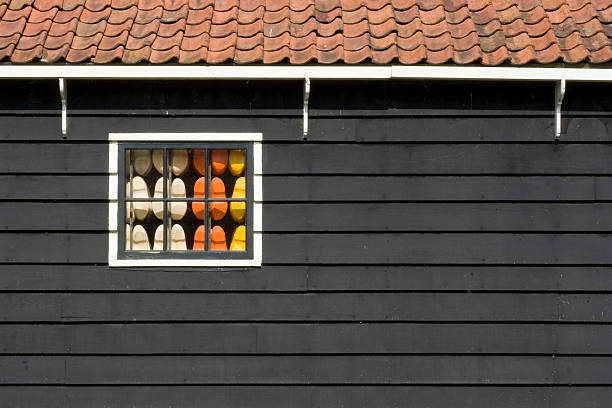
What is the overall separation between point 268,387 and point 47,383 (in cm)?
171

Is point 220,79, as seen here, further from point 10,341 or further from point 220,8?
point 10,341

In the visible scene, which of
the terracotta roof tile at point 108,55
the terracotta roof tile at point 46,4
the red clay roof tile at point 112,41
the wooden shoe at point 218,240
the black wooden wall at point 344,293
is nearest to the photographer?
the terracotta roof tile at point 108,55

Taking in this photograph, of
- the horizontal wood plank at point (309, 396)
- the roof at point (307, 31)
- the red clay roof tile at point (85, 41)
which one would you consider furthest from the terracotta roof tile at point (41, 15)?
the horizontal wood plank at point (309, 396)

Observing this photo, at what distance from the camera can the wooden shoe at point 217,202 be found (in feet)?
23.0

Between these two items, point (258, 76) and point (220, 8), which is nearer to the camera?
point (258, 76)

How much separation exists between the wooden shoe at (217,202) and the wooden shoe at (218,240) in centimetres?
10

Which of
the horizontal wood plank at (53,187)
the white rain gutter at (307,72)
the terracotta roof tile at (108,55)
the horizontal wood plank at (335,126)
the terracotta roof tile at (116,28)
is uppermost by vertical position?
the terracotta roof tile at (116,28)

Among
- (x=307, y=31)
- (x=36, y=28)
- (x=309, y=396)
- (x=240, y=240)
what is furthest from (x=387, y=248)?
(x=36, y=28)

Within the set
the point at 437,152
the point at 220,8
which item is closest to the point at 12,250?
the point at 220,8

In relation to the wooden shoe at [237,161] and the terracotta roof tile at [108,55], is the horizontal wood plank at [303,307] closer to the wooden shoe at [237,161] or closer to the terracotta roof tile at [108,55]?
the wooden shoe at [237,161]

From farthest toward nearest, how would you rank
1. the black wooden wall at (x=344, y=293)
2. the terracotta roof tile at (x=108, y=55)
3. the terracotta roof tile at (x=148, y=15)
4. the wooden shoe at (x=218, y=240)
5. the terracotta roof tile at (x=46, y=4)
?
the terracotta roof tile at (x=46, y=4), the terracotta roof tile at (x=148, y=15), the wooden shoe at (x=218, y=240), the black wooden wall at (x=344, y=293), the terracotta roof tile at (x=108, y=55)

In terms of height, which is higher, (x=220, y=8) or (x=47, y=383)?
(x=220, y=8)

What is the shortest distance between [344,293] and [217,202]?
1.23 meters

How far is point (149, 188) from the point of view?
7.05 meters
